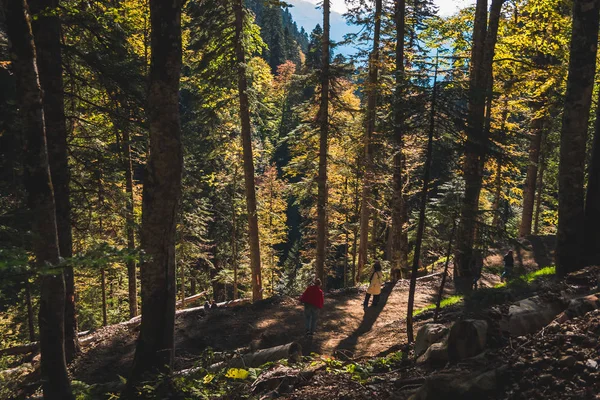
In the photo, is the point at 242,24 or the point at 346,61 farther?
the point at 346,61

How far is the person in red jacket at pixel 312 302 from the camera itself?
10.2m

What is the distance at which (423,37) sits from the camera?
1777 centimetres

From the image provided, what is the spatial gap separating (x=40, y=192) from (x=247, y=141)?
954cm

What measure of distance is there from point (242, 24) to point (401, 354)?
39.7 ft

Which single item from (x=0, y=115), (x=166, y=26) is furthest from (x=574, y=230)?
(x=0, y=115)

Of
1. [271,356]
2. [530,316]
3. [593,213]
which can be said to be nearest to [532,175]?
[593,213]

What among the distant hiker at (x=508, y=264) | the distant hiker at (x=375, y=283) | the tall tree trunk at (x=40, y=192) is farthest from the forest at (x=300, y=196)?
the distant hiker at (x=508, y=264)

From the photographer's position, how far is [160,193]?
577 cm

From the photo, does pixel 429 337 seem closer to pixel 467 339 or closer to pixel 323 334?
pixel 467 339

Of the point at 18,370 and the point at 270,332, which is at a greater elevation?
the point at 18,370

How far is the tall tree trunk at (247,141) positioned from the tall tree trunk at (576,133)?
9.80 meters

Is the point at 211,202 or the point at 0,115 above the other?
the point at 0,115

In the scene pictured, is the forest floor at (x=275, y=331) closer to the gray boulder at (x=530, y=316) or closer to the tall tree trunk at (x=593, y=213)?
the tall tree trunk at (x=593, y=213)

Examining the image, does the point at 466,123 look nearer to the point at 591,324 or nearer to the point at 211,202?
the point at 591,324
